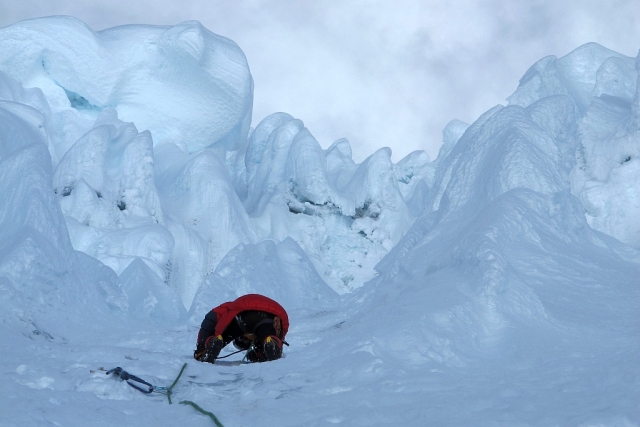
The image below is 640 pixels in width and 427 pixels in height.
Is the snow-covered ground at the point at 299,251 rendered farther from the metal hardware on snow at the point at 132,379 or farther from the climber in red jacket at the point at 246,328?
the climber in red jacket at the point at 246,328

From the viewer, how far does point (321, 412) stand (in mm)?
4246

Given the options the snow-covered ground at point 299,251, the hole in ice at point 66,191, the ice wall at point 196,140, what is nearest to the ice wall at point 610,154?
the snow-covered ground at point 299,251

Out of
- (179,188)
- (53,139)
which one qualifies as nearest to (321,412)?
(179,188)

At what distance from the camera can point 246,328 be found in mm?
6672

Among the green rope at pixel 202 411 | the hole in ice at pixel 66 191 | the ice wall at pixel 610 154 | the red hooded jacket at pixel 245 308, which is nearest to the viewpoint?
the green rope at pixel 202 411

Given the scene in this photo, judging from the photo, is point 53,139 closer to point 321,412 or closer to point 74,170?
point 74,170

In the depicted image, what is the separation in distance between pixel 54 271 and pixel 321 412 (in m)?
5.30

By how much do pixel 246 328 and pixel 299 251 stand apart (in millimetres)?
9100

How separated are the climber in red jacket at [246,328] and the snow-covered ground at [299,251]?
0.25m

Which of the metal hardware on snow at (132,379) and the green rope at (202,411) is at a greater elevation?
the metal hardware on snow at (132,379)

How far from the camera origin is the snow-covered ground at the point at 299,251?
4.52m

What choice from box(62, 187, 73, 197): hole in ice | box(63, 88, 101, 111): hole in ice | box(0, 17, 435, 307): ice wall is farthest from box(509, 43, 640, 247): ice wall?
box(63, 88, 101, 111): hole in ice

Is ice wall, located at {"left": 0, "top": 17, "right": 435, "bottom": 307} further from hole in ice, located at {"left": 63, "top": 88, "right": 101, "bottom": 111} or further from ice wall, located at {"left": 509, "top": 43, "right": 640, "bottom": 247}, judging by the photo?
ice wall, located at {"left": 509, "top": 43, "right": 640, "bottom": 247}

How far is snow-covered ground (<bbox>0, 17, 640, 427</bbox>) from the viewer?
452cm
